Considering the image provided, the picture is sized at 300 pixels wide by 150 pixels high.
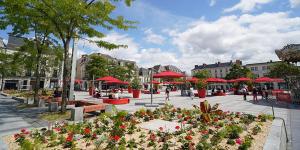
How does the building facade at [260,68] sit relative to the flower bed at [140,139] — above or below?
above

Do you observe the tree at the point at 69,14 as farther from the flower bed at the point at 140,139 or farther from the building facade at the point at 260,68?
the building facade at the point at 260,68

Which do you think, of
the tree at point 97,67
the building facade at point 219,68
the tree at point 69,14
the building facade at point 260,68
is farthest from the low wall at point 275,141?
the building facade at point 219,68

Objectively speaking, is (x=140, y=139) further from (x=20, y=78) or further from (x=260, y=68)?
(x=260, y=68)

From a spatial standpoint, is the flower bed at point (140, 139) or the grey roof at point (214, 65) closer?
the flower bed at point (140, 139)

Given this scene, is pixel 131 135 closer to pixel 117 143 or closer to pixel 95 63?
pixel 117 143

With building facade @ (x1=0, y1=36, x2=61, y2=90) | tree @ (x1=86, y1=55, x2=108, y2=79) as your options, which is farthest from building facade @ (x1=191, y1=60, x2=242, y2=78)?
building facade @ (x1=0, y1=36, x2=61, y2=90)

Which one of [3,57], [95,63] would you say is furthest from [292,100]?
[95,63]

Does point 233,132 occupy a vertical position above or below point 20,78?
below

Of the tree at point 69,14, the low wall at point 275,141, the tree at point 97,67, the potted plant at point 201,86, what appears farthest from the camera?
the tree at point 97,67

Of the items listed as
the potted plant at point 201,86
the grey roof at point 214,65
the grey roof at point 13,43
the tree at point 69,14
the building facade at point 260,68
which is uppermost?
the grey roof at point 13,43

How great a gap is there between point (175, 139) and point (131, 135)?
4.98 ft

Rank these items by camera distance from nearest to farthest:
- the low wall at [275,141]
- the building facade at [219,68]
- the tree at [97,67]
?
1. the low wall at [275,141]
2. the tree at [97,67]
3. the building facade at [219,68]

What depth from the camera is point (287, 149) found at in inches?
184

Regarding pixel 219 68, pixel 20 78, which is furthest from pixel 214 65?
pixel 20 78
